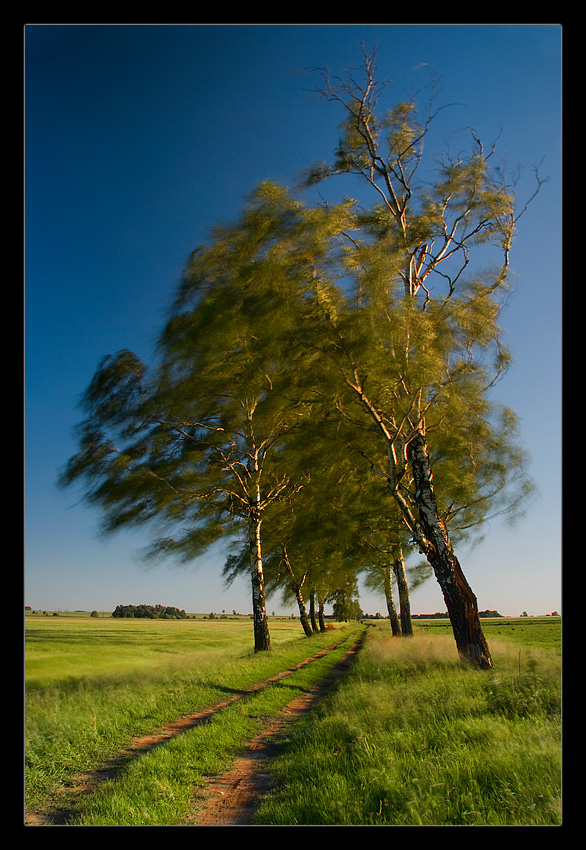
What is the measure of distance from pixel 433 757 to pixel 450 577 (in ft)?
19.9

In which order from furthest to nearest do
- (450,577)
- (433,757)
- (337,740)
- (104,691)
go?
1. (450,577)
2. (104,691)
3. (337,740)
4. (433,757)

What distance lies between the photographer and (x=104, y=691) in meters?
10.3

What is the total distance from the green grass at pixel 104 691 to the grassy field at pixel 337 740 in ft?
0.12

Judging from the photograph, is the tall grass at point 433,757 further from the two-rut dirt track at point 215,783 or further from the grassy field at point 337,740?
the two-rut dirt track at point 215,783

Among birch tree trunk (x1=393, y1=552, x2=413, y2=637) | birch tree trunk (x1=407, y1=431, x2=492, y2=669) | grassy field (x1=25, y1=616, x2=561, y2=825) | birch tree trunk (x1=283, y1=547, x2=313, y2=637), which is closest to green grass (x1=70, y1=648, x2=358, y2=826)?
grassy field (x1=25, y1=616, x2=561, y2=825)

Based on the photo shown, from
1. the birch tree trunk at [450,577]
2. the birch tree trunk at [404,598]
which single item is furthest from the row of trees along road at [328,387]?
the birch tree trunk at [404,598]

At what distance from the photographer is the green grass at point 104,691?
279 inches

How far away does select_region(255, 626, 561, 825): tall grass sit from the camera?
4.94 meters

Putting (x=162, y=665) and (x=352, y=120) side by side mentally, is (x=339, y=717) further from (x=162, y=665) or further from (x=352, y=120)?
(x=352, y=120)

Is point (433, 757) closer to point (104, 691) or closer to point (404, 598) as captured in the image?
point (104, 691)

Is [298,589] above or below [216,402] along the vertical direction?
below

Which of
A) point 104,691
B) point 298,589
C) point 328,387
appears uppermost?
point 328,387

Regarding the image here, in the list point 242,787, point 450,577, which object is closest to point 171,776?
point 242,787
